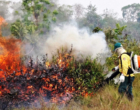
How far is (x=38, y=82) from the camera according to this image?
182 inches

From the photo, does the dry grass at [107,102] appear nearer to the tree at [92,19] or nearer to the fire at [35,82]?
the fire at [35,82]

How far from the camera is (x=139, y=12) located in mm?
36281

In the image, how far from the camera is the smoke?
635cm

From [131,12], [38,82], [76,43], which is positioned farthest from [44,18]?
[131,12]

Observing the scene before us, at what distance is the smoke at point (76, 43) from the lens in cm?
635

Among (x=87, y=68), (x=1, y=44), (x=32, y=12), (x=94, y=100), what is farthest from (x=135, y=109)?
(x=32, y=12)

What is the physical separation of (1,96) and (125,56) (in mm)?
3283

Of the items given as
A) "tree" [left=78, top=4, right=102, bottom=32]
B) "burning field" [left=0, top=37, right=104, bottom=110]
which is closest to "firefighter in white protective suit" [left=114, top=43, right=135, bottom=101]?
"burning field" [left=0, top=37, right=104, bottom=110]

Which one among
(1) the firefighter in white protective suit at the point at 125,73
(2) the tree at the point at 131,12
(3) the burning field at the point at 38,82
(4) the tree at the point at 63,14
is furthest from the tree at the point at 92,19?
(1) the firefighter in white protective suit at the point at 125,73

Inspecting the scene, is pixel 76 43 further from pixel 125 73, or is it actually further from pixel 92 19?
pixel 92 19

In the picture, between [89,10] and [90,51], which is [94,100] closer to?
[90,51]

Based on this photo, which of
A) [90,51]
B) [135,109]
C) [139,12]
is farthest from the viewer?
[139,12]

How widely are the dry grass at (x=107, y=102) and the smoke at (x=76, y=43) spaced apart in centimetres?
153

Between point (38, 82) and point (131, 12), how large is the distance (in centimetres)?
3836
